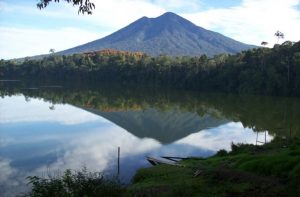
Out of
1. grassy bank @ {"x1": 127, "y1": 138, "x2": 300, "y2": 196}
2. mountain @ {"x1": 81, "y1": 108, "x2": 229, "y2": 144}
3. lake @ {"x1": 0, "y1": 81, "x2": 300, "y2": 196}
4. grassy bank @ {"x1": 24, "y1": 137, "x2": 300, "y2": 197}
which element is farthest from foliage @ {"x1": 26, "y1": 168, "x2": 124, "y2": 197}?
mountain @ {"x1": 81, "y1": 108, "x2": 229, "y2": 144}

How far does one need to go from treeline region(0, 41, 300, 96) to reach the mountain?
31410mm

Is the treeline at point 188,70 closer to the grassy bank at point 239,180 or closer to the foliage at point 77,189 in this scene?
the grassy bank at point 239,180

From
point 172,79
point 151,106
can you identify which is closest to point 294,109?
point 151,106

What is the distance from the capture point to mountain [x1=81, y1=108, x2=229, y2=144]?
35191 mm

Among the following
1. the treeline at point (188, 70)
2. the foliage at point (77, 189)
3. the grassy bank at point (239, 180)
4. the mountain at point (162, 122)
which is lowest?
the mountain at point (162, 122)

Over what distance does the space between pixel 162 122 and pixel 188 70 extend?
5799cm

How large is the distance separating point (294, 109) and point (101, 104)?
26647mm

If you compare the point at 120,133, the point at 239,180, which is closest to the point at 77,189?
the point at 239,180

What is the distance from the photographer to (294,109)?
5259 centimetres

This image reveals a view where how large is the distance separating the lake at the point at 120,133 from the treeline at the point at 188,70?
20015 mm

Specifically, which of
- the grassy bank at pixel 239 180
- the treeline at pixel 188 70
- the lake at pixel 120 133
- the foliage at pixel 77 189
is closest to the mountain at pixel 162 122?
the lake at pixel 120 133

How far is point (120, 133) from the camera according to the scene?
3481cm

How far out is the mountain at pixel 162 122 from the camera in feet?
115

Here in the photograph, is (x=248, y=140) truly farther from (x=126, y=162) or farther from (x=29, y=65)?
(x=29, y=65)
